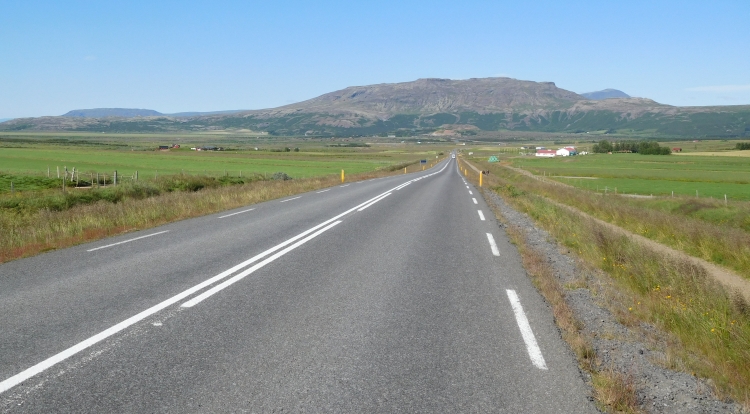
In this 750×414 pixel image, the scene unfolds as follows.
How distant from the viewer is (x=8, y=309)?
22.4 ft

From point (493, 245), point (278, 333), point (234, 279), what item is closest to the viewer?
point (278, 333)

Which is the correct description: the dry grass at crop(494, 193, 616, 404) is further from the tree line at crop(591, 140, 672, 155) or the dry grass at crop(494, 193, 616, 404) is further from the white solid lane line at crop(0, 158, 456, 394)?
the tree line at crop(591, 140, 672, 155)

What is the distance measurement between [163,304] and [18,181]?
120 feet

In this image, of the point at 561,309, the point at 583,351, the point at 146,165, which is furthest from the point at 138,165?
the point at 583,351

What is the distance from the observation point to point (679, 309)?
7.40 meters

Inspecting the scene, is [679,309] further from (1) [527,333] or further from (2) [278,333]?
(2) [278,333]

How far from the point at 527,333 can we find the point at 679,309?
8.58ft

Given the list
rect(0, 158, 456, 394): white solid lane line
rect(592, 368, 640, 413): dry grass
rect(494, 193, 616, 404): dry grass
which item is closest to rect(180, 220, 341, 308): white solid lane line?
rect(0, 158, 456, 394): white solid lane line

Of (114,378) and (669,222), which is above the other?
(114,378)

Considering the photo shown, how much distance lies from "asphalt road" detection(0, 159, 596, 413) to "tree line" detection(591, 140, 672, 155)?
432 ft

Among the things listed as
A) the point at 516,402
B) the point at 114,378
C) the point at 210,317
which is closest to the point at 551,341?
the point at 516,402

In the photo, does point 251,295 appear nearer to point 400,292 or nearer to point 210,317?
point 210,317

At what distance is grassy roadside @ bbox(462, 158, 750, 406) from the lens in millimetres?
5262

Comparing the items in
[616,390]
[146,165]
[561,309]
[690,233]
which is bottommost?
[146,165]
